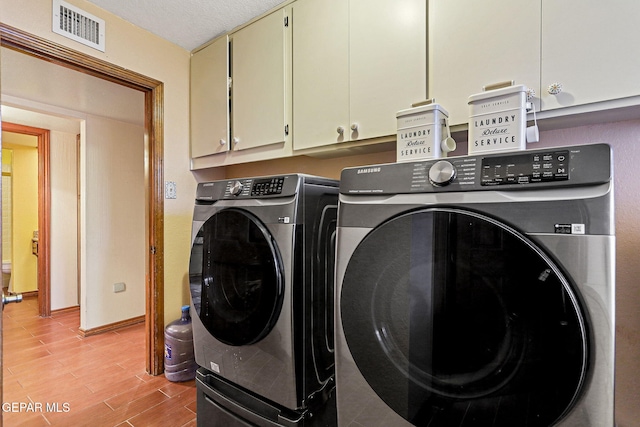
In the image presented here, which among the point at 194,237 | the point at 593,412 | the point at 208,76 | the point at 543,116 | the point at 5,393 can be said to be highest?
the point at 208,76

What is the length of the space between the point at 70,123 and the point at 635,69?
181 inches

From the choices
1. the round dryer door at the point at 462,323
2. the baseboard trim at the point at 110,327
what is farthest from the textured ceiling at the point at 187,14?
the baseboard trim at the point at 110,327

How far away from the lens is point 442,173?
0.80 metres

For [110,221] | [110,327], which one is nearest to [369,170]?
[110,221]

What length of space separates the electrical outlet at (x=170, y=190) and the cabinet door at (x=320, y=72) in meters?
1.12

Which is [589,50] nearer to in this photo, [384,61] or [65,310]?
[384,61]

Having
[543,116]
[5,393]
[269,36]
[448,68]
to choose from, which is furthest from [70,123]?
[543,116]

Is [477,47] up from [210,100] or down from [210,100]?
down

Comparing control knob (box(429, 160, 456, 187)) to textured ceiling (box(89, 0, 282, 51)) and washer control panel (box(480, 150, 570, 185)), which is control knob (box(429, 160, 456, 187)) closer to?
washer control panel (box(480, 150, 570, 185))

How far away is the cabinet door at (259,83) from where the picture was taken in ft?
5.68

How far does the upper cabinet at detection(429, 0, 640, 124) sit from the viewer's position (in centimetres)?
93

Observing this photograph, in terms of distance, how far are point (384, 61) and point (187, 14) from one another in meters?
1.32

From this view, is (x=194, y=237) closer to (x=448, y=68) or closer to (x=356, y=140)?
(x=356, y=140)

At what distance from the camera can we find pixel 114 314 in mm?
3260
